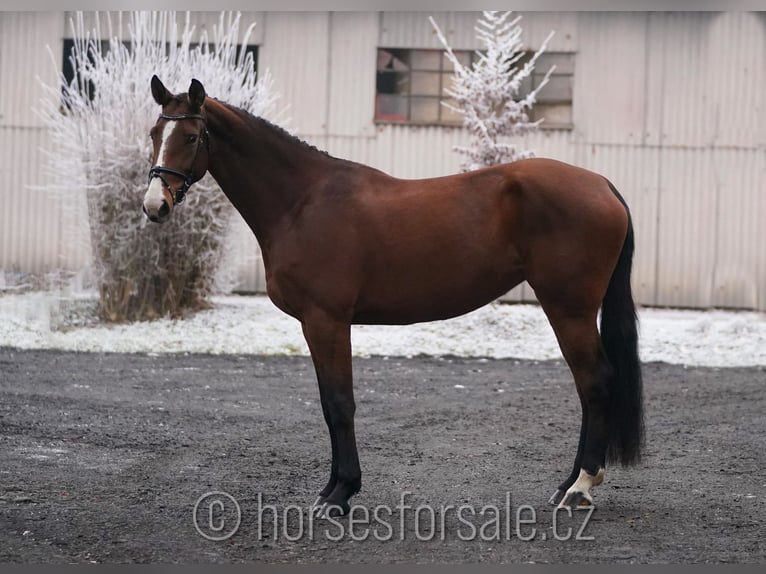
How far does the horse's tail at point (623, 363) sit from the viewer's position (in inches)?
187

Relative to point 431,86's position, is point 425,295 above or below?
below

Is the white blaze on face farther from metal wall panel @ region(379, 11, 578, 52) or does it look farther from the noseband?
metal wall panel @ region(379, 11, 578, 52)

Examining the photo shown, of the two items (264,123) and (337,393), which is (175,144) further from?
(337,393)

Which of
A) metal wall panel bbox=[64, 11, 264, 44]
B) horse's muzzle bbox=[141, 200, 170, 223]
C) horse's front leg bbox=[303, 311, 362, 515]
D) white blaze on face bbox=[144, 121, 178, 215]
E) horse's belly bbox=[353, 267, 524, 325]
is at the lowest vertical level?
horse's front leg bbox=[303, 311, 362, 515]

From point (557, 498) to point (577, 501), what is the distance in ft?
0.49

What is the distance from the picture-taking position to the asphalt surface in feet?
13.0

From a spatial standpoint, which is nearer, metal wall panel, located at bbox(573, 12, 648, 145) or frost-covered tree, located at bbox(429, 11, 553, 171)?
frost-covered tree, located at bbox(429, 11, 553, 171)

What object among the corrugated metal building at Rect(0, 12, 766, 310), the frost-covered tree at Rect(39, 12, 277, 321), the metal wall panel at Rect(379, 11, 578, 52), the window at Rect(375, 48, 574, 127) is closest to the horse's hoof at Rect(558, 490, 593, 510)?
the frost-covered tree at Rect(39, 12, 277, 321)

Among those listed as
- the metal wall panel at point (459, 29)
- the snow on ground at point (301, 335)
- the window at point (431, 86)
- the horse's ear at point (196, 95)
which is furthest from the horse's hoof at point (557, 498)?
the metal wall panel at point (459, 29)

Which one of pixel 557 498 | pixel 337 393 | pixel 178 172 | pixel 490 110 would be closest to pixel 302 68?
pixel 490 110

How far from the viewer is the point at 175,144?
4496 millimetres

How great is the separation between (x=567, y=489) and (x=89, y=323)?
884 cm

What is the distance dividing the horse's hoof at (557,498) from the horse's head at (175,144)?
2.40m

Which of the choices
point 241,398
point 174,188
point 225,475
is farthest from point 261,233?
point 241,398
